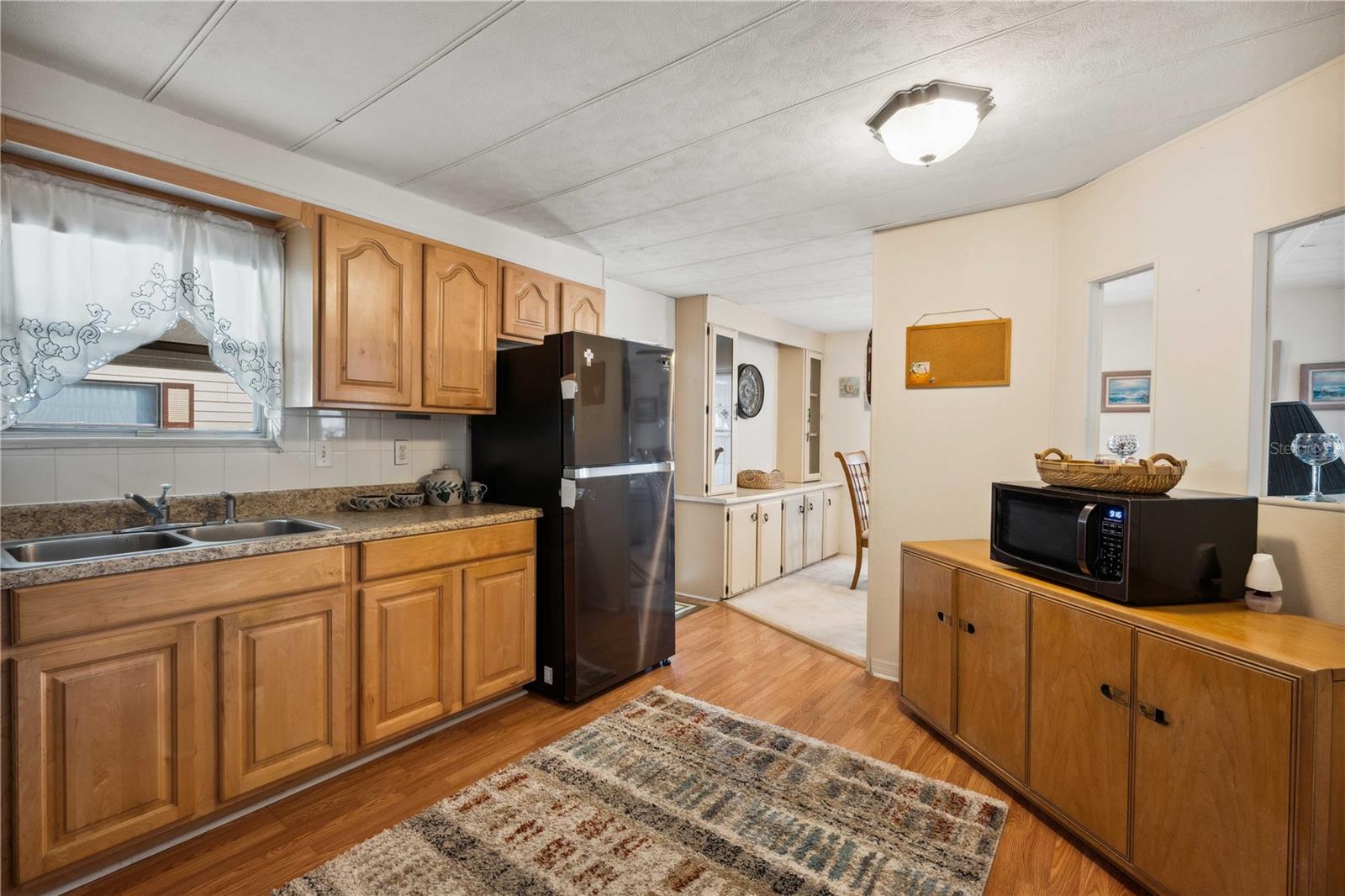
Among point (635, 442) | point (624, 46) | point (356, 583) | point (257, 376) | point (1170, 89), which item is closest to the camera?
point (624, 46)

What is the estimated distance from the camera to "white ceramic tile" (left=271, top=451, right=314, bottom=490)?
2465 mm

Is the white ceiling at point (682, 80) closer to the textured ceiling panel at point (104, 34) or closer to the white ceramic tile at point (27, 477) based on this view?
the textured ceiling panel at point (104, 34)

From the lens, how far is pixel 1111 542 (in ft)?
5.83

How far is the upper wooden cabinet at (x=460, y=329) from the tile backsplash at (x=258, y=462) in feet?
1.09

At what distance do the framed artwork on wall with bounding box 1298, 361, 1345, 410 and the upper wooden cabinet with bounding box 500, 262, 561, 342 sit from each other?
306 cm

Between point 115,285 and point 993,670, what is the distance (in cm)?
334

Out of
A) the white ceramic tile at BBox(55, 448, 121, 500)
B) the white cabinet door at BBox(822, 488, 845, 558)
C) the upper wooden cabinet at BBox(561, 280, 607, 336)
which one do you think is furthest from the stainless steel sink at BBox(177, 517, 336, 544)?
the white cabinet door at BBox(822, 488, 845, 558)

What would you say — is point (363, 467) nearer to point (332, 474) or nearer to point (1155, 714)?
point (332, 474)

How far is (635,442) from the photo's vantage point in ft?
10.0

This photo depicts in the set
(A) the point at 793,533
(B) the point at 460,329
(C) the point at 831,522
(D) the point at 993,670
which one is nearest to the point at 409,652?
(B) the point at 460,329

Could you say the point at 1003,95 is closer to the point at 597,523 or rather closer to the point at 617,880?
the point at 597,523

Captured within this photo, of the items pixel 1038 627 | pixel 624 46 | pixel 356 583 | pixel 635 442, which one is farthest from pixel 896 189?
pixel 356 583

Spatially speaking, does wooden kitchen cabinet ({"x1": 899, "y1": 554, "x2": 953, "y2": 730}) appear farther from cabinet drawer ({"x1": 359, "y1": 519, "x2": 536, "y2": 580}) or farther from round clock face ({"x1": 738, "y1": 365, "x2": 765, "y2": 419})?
round clock face ({"x1": 738, "y1": 365, "x2": 765, "y2": 419})

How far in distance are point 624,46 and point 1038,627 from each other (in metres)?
2.23
